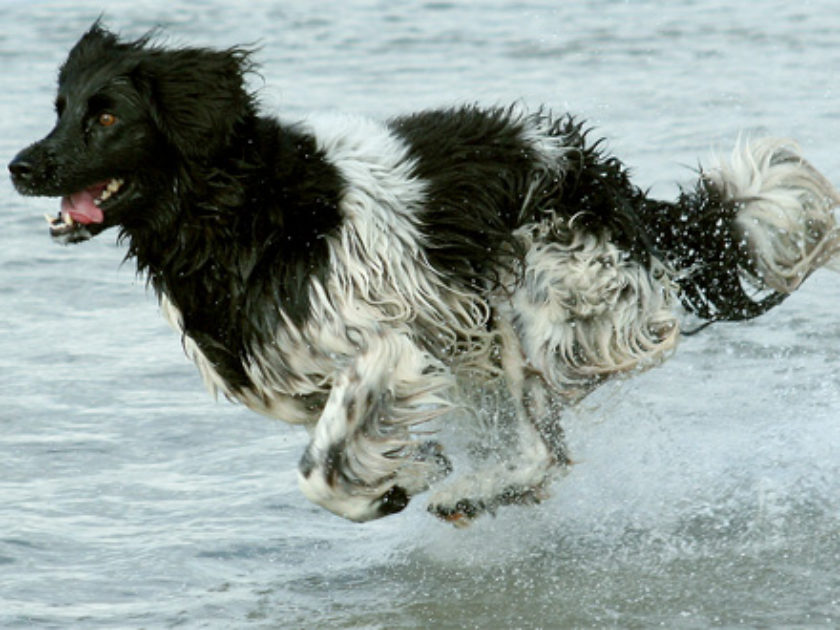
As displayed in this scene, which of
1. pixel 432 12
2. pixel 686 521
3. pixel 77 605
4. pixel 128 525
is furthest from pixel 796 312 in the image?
pixel 432 12

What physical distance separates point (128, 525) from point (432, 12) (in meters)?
11.4

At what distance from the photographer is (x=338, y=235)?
15.0 feet

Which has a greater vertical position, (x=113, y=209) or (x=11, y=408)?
(x=113, y=209)

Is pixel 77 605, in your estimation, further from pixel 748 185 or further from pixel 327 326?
pixel 748 185

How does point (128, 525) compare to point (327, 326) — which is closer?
point (327, 326)

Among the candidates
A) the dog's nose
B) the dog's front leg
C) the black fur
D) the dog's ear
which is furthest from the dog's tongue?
the black fur

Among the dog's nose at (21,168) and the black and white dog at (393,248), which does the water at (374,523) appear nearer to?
the black and white dog at (393,248)

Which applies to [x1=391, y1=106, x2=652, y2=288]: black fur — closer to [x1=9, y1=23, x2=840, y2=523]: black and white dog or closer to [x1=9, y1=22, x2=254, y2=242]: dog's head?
[x1=9, y1=23, x2=840, y2=523]: black and white dog

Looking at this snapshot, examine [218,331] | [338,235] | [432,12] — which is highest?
[338,235]

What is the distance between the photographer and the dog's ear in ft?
14.6

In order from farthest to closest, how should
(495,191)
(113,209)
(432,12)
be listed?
(432,12)
(495,191)
(113,209)

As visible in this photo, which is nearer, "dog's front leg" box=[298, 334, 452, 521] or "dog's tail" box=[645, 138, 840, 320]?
"dog's front leg" box=[298, 334, 452, 521]

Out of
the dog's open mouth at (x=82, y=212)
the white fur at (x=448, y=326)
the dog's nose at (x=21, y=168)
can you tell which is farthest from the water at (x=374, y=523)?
the dog's nose at (x=21, y=168)

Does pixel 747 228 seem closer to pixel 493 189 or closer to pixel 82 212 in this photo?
pixel 493 189
